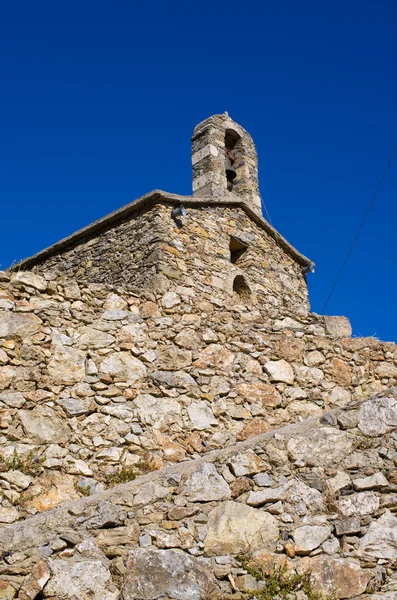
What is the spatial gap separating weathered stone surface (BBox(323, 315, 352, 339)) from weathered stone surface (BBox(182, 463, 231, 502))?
4163 mm

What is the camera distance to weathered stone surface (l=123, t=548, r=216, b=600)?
3.62 metres

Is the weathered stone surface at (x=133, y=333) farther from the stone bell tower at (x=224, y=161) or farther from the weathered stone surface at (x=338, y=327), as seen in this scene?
the stone bell tower at (x=224, y=161)

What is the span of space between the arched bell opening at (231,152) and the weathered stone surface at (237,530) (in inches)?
382

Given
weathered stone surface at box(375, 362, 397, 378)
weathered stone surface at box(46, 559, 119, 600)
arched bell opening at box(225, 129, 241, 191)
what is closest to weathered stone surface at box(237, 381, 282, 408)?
weathered stone surface at box(375, 362, 397, 378)

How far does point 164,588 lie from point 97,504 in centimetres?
68

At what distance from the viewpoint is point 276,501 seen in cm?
414

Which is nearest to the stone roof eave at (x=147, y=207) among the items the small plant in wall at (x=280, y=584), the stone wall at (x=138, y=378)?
the stone wall at (x=138, y=378)

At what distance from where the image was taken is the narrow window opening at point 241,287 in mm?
10883

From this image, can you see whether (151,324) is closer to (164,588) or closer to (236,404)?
(236,404)

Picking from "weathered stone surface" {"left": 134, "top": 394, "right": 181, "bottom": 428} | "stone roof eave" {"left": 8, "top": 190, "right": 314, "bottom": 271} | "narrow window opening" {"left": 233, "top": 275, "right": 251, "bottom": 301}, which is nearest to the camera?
"weathered stone surface" {"left": 134, "top": 394, "right": 181, "bottom": 428}

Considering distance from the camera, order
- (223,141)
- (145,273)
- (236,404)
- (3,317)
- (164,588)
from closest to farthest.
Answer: (164,588), (3,317), (236,404), (145,273), (223,141)

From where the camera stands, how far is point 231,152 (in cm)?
1334

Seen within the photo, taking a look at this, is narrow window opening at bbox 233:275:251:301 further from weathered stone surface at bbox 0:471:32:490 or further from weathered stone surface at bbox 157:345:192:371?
weathered stone surface at bbox 0:471:32:490

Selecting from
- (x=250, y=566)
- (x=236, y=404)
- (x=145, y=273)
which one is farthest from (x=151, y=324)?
(x=250, y=566)
